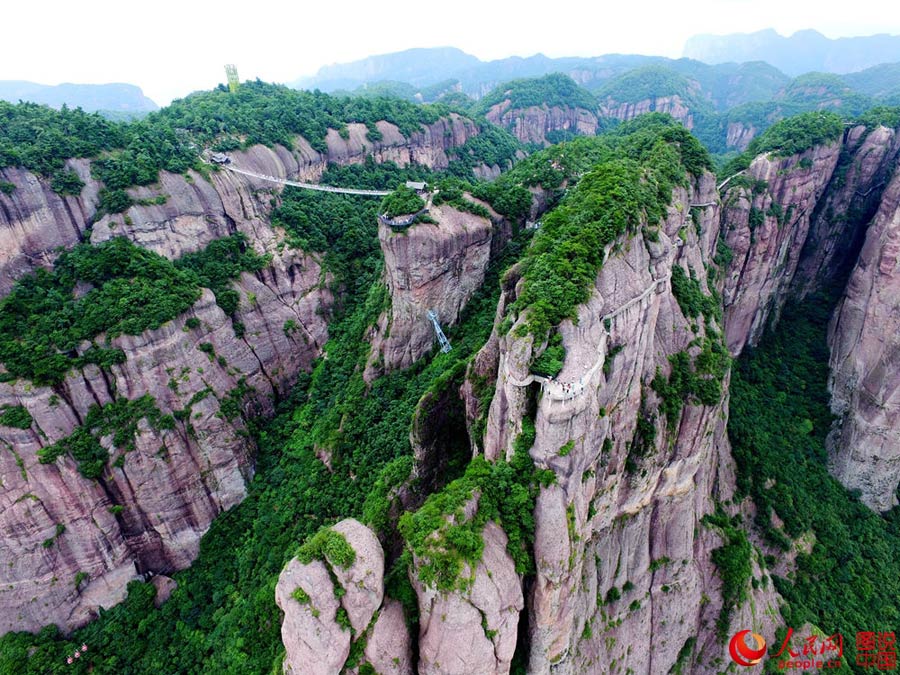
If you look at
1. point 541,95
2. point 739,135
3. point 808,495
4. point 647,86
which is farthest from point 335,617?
point 647,86

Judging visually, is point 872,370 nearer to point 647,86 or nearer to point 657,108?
point 657,108

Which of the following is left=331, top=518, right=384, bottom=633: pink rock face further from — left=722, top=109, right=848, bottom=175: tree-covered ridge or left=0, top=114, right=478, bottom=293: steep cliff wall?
left=722, top=109, right=848, bottom=175: tree-covered ridge

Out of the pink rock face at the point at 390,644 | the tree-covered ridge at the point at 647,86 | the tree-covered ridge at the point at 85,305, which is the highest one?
the tree-covered ridge at the point at 647,86

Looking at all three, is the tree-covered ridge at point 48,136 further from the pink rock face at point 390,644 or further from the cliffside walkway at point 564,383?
the pink rock face at point 390,644

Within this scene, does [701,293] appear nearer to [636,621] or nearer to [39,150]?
[636,621]

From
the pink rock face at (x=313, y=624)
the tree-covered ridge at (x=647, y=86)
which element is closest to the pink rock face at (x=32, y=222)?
the pink rock face at (x=313, y=624)

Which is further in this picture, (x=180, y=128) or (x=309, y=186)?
(x=309, y=186)

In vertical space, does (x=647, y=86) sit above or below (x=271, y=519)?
above
